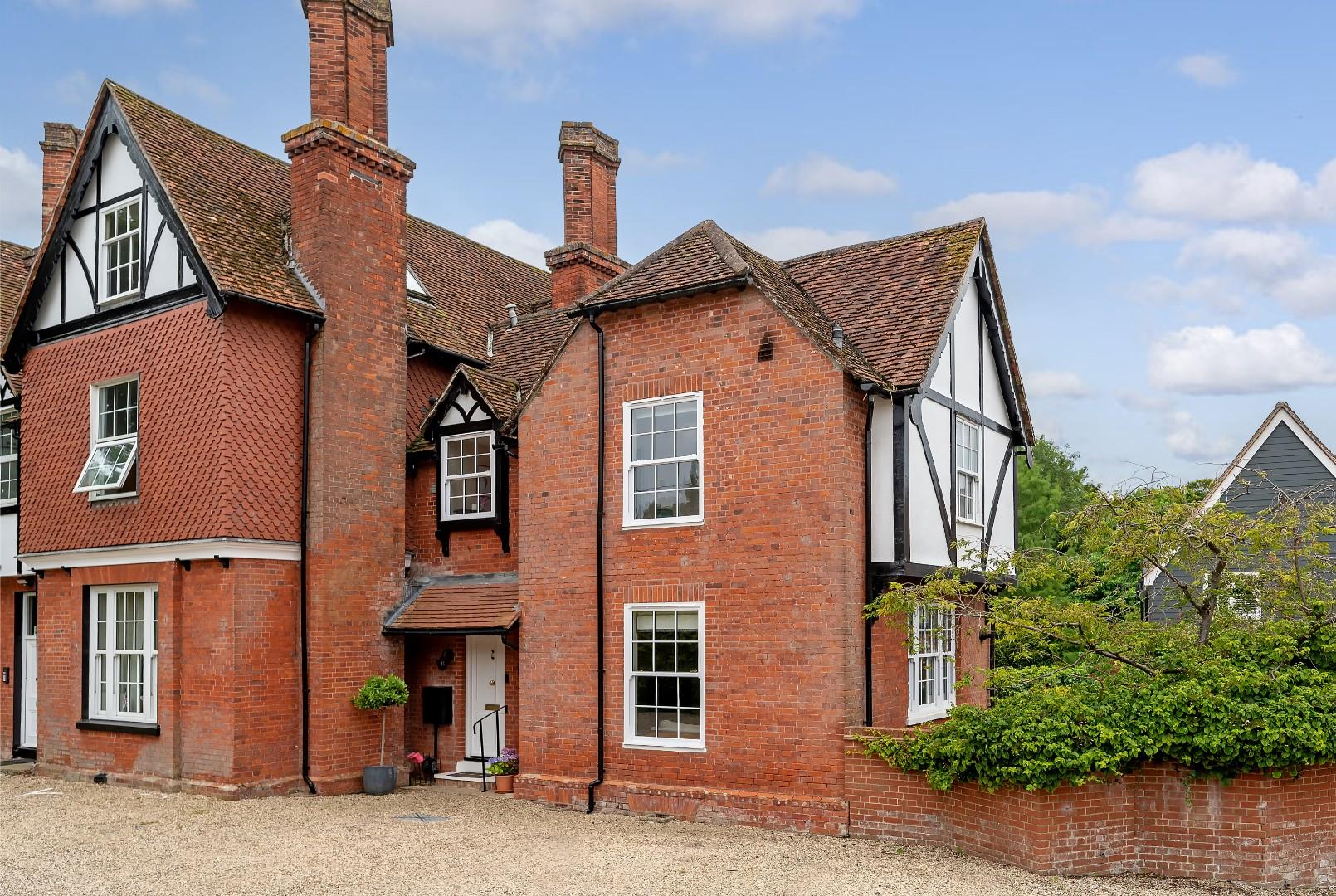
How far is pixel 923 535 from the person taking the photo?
588 inches

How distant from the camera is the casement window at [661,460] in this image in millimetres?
14836

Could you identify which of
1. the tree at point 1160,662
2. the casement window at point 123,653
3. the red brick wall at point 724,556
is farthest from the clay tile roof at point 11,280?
the tree at point 1160,662

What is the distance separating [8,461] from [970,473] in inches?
657

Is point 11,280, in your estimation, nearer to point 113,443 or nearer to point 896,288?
point 113,443

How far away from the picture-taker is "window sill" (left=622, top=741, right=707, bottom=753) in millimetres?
14203

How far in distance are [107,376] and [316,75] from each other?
557cm

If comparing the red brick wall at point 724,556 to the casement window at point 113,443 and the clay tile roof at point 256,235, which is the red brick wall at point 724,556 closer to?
the clay tile roof at point 256,235

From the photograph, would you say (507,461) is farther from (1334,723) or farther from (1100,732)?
(1334,723)

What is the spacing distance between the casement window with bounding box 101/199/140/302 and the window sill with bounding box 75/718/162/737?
6.34 meters

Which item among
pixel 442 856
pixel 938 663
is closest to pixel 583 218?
pixel 938 663

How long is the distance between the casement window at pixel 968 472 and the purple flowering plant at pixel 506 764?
693 cm

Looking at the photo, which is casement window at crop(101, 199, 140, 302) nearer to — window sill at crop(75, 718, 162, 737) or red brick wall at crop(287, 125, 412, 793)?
red brick wall at crop(287, 125, 412, 793)

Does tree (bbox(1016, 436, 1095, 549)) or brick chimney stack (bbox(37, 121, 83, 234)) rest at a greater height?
brick chimney stack (bbox(37, 121, 83, 234))

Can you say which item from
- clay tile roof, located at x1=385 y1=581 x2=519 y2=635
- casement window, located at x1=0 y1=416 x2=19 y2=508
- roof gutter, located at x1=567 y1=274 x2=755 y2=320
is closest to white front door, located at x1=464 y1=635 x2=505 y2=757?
clay tile roof, located at x1=385 y1=581 x2=519 y2=635
